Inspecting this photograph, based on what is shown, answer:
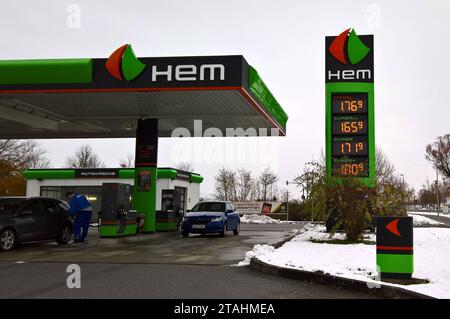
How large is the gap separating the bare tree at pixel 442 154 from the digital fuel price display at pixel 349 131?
65886mm

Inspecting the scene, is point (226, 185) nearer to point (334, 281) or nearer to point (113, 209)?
point (113, 209)

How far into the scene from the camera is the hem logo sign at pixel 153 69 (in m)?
15.2

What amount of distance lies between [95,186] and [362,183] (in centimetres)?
2963

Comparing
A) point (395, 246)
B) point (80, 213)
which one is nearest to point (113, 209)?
point (80, 213)

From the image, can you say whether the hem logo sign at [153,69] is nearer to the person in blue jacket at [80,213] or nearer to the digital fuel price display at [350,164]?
the person in blue jacket at [80,213]

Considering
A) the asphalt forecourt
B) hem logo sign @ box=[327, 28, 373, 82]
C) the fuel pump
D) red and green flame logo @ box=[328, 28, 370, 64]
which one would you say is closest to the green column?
the fuel pump

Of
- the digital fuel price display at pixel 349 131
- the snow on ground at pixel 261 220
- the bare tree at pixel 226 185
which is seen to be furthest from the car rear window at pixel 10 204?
the bare tree at pixel 226 185

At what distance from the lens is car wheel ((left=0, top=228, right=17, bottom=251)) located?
12477 millimetres

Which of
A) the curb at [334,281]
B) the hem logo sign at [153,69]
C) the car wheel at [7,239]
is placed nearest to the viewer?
the curb at [334,281]

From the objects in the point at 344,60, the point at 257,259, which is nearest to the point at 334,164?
the point at 344,60

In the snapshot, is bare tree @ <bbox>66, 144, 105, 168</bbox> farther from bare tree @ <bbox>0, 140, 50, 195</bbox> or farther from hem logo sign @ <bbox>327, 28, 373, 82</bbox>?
hem logo sign @ <bbox>327, 28, 373, 82</bbox>

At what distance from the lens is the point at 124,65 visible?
15297 millimetres

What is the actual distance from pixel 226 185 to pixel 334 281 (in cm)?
6219
